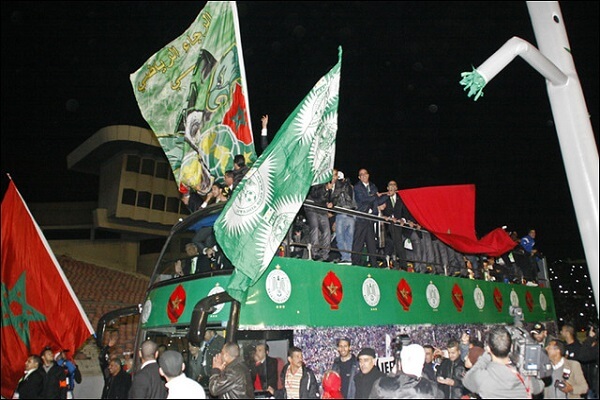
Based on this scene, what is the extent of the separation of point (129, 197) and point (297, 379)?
27523 mm

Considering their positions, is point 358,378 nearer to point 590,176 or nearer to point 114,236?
point 590,176

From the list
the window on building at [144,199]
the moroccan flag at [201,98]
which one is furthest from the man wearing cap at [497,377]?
the window on building at [144,199]

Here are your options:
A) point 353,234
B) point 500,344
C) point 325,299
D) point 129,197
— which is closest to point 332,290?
point 325,299

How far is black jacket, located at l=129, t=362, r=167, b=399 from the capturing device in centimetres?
531

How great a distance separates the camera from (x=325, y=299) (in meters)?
7.09

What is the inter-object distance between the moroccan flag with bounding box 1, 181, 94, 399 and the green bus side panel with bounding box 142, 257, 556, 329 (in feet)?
4.26

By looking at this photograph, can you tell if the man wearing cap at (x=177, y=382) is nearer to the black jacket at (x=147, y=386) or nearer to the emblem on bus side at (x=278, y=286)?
the black jacket at (x=147, y=386)

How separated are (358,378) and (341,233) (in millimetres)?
3055

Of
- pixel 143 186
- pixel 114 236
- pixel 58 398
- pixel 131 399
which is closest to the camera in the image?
pixel 131 399

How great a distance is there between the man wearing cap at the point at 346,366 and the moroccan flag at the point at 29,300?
3.67m

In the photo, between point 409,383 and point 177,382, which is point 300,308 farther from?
point 409,383

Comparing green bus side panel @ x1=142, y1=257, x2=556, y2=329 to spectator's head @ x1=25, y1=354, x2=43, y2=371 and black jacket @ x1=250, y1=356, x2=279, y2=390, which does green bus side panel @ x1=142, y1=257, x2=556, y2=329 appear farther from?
spectator's head @ x1=25, y1=354, x2=43, y2=371

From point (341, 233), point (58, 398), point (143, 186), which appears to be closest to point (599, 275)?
point (341, 233)

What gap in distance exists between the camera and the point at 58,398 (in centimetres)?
759
